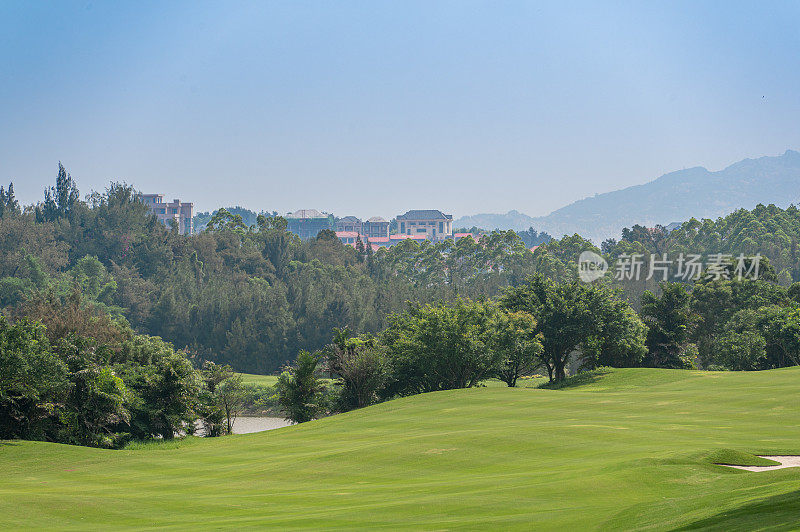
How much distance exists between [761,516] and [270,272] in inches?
5484

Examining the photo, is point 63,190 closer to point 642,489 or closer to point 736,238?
point 736,238

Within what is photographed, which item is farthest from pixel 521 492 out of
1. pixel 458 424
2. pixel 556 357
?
pixel 556 357

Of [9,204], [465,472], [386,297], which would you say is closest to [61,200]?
[9,204]

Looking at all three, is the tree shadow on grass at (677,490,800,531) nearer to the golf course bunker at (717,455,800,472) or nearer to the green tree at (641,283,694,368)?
the golf course bunker at (717,455,800,472)

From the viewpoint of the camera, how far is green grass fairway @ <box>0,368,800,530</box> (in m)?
15.5

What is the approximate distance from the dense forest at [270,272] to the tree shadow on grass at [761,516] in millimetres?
63606

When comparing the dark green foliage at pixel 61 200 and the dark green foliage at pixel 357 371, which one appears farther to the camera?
the dark green foliage at pixel 61 200

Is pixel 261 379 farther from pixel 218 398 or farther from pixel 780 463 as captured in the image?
pixel 780 463

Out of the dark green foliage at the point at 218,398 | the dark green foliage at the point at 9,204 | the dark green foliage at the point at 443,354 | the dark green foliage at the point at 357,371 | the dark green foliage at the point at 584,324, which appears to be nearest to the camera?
the dark green foliage at the point at 218,398

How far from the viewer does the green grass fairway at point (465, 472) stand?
1546 centimetres

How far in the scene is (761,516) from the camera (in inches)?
482

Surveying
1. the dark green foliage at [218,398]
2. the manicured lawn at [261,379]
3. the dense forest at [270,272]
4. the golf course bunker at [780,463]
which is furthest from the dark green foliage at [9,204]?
the golf course bunker at [780,463]

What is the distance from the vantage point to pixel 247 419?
83188 mm

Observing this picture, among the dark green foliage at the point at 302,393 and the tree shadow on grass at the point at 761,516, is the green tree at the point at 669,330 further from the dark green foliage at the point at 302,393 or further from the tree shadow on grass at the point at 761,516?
the tree shadow on grass at the point at 761,516
